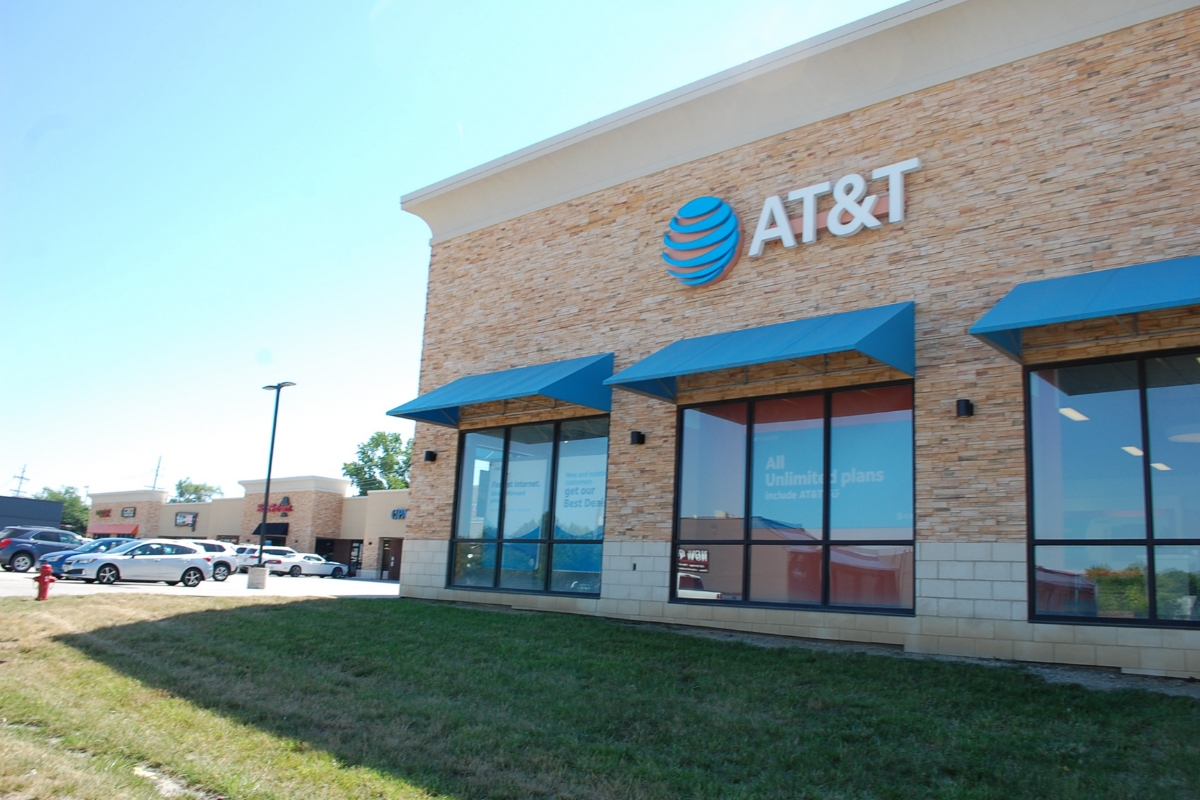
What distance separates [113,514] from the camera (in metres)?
68.1

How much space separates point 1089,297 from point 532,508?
33.0 ft

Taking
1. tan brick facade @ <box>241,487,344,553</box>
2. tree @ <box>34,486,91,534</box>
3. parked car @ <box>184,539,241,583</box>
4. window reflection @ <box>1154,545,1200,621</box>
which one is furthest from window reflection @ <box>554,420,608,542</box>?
tree @ <box>34,486,91,534</box>

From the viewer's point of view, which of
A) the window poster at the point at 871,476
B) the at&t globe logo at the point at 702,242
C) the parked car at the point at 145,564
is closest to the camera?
the window poster at the point at 871,476

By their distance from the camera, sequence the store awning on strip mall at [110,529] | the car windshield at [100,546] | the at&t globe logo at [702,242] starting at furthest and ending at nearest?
the store awning on strip mall at [110,529]
the car windshield at [100,546]
the at&t globe logo at [702,242]

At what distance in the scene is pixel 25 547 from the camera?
31.1m

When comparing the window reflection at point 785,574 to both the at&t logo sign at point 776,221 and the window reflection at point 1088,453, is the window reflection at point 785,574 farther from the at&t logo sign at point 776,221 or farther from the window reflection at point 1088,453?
the at&t logo sign at point 776,221

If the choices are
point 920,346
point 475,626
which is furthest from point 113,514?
point 920,346

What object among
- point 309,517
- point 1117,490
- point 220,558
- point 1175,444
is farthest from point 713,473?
point 309,517

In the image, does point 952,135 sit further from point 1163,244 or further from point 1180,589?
point 1180,589

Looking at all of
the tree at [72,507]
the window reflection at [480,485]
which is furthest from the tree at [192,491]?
the window reflection at [480,485]

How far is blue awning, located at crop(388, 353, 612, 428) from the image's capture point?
49.6 ft

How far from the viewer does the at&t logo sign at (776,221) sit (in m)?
13.2

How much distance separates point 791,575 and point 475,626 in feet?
15.6

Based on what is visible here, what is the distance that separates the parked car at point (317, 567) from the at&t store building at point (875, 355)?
29.0 meters
